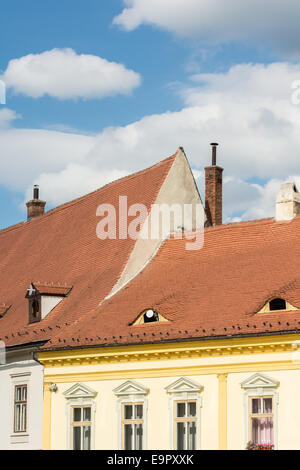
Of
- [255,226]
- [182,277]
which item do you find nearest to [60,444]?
[182,277]

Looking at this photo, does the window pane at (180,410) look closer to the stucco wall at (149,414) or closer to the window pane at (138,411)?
the stucco wall at (149,414)

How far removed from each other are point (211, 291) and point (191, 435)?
14.8 feet

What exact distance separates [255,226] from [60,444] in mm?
9581

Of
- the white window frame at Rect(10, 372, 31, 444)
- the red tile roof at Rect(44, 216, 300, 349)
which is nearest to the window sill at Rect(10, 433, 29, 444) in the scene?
the white window frame at Rect(10, 372, 31, 444)

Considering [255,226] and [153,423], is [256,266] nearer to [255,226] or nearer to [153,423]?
[255,226]

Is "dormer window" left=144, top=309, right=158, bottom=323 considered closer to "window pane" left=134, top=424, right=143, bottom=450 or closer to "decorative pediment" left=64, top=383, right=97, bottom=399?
"decorative pediment" left=64, top=383, right=97, bottom=399

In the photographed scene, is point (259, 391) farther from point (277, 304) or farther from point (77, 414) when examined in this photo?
point (77, 414)

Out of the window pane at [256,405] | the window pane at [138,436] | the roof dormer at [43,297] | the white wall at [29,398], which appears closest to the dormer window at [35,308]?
the roof dormer at [43,297]

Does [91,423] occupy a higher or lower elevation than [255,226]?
lower

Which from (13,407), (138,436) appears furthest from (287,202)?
(13,407)

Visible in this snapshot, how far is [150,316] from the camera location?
1266 inches

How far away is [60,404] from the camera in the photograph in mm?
33656

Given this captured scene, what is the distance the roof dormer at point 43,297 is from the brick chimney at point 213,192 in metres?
7.25

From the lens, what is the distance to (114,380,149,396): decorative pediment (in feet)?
104
